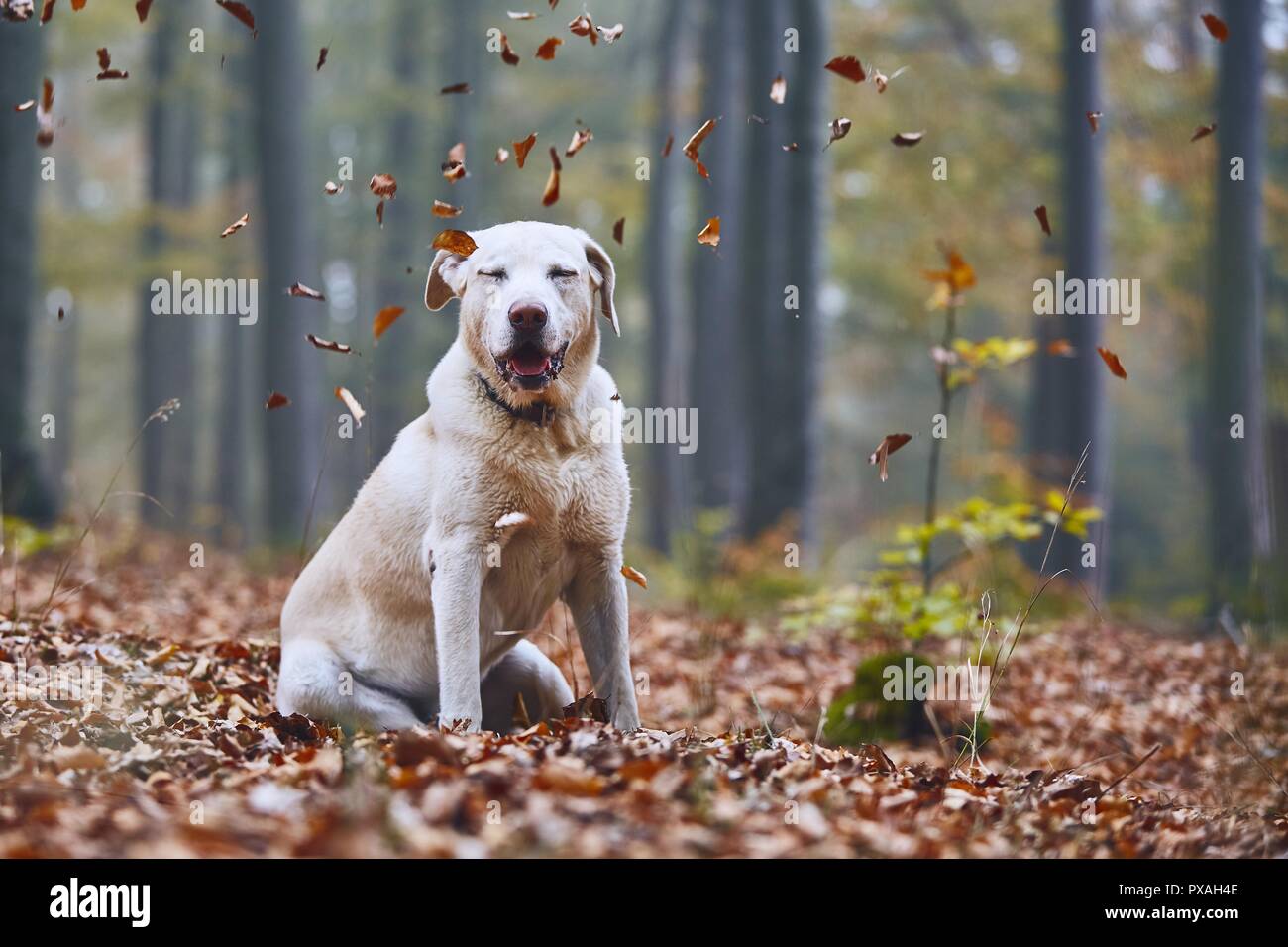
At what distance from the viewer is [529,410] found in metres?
3.96

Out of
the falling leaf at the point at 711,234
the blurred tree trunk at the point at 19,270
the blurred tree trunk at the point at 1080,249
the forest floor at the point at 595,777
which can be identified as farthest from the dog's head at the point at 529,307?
the blurred tree trunk at the point at 1080,249

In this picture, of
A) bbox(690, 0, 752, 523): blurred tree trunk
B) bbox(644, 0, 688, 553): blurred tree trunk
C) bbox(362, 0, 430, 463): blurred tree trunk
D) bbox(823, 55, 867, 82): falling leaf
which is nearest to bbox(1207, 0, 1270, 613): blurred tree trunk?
bbox(823, 55, 867, 82): falling leaf

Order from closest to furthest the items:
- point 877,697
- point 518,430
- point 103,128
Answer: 1. point 518,430
2. point 877,697
3. point 103,128

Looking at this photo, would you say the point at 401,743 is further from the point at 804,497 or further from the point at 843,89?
the point at 843,89

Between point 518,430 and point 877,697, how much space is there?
8.30ft

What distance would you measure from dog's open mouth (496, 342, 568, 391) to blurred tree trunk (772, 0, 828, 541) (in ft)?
23.3

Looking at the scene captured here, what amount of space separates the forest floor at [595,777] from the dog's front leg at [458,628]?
0.25 metres

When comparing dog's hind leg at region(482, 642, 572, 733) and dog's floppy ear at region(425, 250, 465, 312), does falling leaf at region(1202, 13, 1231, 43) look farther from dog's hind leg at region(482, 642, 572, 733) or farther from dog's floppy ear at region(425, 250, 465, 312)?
dog's hind leg at region(482, 642, 572, 733)

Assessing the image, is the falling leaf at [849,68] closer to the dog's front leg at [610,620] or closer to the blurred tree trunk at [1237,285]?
the dog's front leg at [610,620]

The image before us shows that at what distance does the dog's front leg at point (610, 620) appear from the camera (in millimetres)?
4105

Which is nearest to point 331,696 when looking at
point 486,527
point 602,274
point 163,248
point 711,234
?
point 486,527
